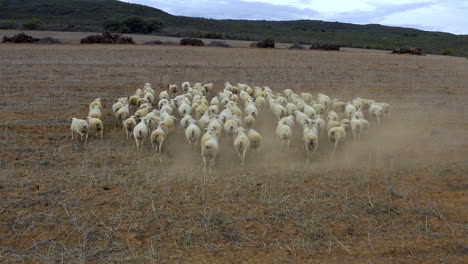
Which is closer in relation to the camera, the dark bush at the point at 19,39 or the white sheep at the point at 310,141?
the white sheep at the point at 310,141

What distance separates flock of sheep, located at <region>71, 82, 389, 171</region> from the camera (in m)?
9.63

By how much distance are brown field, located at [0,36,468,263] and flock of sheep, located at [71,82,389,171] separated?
0.39 metres

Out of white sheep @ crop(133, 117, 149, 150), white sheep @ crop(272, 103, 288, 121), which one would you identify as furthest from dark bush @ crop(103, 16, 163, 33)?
white sheep @ crop(133, 117, 149, 150)

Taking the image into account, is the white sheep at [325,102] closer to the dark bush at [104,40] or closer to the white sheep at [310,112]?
the white sheep at [310,112]

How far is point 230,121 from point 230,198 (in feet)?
12.9

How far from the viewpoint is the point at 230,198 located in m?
7.07

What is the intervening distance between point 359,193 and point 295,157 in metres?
2.62

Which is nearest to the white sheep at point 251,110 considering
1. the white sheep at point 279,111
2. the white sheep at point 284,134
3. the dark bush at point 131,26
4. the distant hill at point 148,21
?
the white sheep at point 279,111

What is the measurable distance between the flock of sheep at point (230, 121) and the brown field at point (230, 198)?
0.39 metres

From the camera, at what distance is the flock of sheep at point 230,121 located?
9633 mm

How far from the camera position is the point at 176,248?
18.4ft

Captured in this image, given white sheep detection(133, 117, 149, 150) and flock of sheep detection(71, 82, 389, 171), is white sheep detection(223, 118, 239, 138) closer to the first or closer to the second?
flock of sheep detection(71, 82, 389, 171)

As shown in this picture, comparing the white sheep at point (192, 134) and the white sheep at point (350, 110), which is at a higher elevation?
the white sheep at point (350, 110)

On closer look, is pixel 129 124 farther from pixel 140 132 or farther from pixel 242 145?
pixel 242 145
